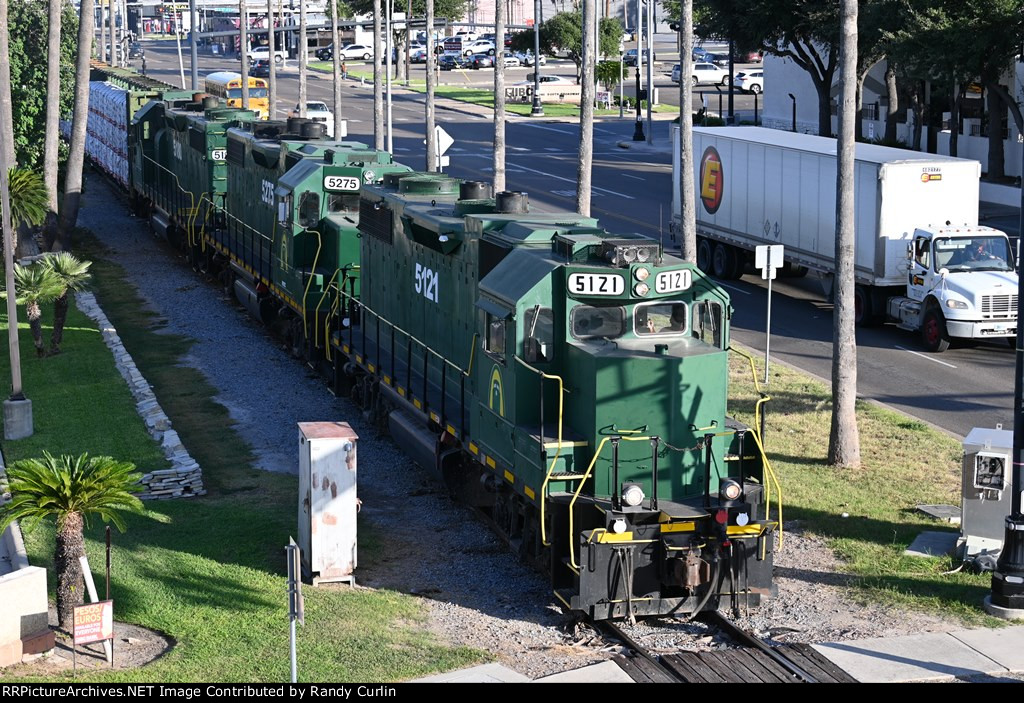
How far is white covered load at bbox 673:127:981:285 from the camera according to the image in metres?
32.3

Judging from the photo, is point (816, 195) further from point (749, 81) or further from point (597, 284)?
point (749, 81)

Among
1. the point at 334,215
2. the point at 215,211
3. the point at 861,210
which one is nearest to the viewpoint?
the point at 334,215

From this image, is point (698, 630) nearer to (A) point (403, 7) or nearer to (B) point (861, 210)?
(B) point (861, 210)

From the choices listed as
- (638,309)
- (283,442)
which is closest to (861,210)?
(283,442)

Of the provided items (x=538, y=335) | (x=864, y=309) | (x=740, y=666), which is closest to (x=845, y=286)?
(x=538, y=335)

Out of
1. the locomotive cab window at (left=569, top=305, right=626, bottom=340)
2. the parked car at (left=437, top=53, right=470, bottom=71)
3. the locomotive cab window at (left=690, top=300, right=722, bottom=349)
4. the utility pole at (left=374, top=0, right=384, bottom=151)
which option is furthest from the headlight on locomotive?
the parked car at (left=437, top=53, right=470, bottom=71)

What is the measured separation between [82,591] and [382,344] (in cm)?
923

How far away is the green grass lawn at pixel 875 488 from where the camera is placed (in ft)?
54.9

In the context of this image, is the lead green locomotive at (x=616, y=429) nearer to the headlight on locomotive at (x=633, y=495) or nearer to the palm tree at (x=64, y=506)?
the headlight on locomotive at (x=633, y=495)

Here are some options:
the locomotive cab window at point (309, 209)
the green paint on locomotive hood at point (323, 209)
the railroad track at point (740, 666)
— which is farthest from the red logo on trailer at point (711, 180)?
the railroad track at point (740, 666)

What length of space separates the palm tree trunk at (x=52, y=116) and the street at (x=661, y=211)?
42.2ft

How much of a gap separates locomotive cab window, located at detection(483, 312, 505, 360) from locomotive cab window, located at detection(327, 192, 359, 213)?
1144cm

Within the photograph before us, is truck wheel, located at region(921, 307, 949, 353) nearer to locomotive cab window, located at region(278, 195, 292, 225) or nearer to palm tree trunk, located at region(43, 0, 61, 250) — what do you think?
locomotive cab window, located at region(278, 195, 292, 225)

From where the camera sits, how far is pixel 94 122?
60469 millimetres
